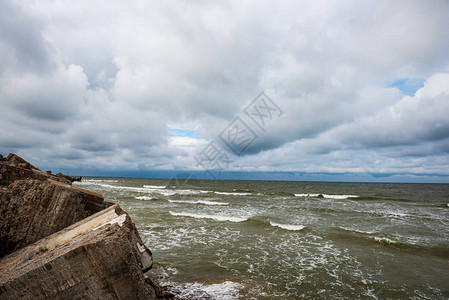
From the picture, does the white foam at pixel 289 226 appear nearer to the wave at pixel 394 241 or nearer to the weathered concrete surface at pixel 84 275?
the wave at pixel 394 241

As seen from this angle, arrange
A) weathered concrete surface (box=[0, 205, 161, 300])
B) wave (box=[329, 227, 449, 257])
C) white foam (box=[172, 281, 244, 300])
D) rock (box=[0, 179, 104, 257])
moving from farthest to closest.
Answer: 1. wave (box=[329, 227, 449, 257])
2. white foam (box=[172, 281, 244, 300])
3. rock (box=[0, 179, 104, 257])
4. weathered concrete surface (box=[0, 205, 161, 300])

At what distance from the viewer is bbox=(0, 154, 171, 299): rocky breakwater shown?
3486 mm

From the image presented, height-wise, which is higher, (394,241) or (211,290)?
(211,290)

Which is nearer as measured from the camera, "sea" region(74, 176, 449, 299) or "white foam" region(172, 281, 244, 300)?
"white foam" region(172, 281, 244, 300)

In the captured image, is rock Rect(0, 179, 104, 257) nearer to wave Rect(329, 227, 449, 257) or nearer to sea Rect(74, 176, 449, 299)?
sea Rect(74, 176, 449, 299)

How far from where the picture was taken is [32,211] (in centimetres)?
523

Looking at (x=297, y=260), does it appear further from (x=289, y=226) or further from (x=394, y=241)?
(x=394, y=241)

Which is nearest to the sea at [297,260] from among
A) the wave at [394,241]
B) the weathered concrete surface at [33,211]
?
the wave at [394,241]

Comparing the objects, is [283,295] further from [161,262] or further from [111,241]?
[111,241]

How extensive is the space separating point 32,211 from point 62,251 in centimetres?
229

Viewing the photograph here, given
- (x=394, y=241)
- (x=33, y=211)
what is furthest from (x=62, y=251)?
(x=394, y=241)

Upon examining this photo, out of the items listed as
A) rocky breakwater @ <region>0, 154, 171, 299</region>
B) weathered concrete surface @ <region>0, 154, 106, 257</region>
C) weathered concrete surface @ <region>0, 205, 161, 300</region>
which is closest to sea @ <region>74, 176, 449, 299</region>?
rocky breakwater @ <region>0, 154, 171, 299</region>

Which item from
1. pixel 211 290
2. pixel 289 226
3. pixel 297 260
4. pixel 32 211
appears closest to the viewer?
pixel 32 211

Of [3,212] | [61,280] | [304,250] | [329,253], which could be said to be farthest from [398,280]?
[3,212]
